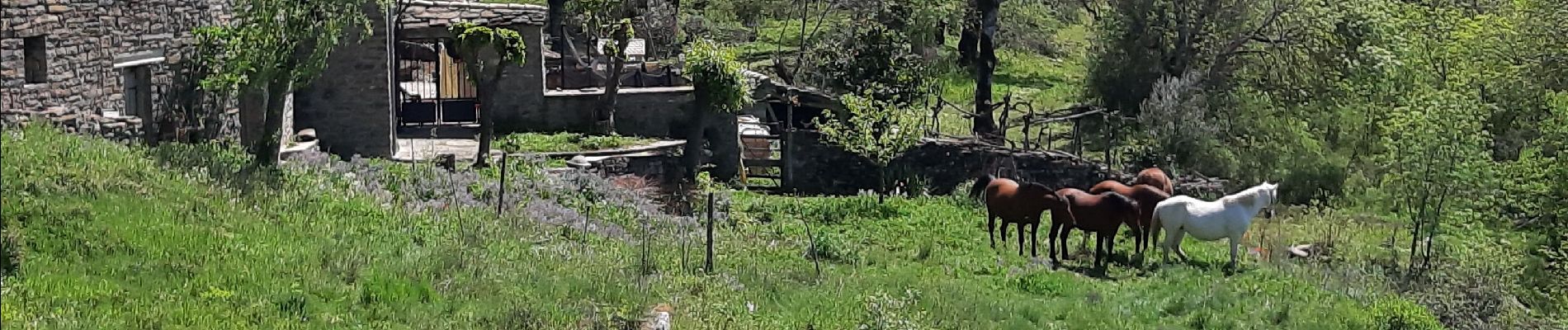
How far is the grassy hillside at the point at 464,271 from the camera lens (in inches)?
425

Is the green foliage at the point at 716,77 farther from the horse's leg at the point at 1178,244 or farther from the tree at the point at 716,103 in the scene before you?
the horse's leg at the point at 1178,244

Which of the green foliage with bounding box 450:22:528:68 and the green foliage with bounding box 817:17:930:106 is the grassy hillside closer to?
the green foliage with bounding box 450:22:528:68

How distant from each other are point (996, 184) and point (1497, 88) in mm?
13703

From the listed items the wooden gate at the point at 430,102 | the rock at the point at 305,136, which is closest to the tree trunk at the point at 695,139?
the wooden gate at the point at 430,102

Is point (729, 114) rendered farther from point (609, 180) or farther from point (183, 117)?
point (183, 117)

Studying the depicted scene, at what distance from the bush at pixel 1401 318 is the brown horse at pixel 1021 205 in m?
3.59

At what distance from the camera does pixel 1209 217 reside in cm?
1938

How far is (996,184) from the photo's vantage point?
20.6m

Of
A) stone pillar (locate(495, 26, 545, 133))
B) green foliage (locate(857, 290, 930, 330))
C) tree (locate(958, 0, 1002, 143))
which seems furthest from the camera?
tree (locate(958, 0, 1002, 143))

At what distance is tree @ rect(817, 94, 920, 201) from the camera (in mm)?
26922

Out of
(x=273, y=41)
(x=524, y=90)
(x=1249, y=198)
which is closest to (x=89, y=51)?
(x=273, y=41)

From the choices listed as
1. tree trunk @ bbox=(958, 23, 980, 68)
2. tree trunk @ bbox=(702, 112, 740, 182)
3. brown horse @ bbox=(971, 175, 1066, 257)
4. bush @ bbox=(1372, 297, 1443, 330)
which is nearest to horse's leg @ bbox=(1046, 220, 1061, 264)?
brown horse @ bbox=(971, 175, 1066, 257)

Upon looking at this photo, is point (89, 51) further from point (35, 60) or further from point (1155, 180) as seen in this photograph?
point (1155, 180)

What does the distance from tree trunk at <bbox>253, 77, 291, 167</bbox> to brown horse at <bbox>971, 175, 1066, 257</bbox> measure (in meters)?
8.34
